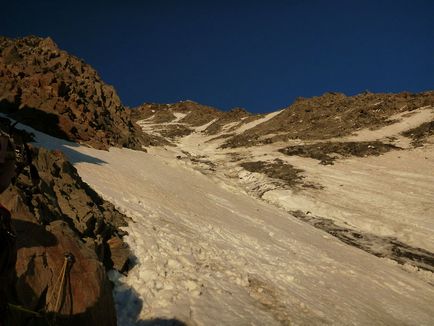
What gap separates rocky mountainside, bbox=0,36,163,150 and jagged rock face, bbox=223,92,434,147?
1662 centimetres

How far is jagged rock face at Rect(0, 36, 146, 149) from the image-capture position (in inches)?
856

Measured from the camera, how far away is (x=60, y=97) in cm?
2581

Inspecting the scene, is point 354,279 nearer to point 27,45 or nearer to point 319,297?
point 319,297

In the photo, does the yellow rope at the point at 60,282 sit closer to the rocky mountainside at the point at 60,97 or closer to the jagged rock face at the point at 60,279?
the jagged rock face at the point at 60,279

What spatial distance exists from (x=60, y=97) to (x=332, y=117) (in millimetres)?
36003

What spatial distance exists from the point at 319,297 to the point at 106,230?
5.62 meters

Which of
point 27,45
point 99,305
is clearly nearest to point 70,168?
point 99,305

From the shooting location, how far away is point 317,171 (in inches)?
1198

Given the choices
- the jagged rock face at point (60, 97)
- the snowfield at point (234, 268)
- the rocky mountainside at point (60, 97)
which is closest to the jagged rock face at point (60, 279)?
the snowfield at point (234, 268)

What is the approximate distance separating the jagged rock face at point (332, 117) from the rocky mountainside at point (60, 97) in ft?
54.5

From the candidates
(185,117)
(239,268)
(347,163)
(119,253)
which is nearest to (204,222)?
(239,268)

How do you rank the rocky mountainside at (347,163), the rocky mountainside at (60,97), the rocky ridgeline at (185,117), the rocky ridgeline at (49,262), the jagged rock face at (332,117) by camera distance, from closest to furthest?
the rocky ridgeline at (49,262) → the rocky mountainside at (347,163) → the rocky mountainside at (60,97) → the jagged rock face at (332,117) → the rocky ridgeline at (185,117)

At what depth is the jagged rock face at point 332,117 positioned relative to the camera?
151 ft

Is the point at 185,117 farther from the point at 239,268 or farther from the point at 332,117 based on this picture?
the point at 239,268
